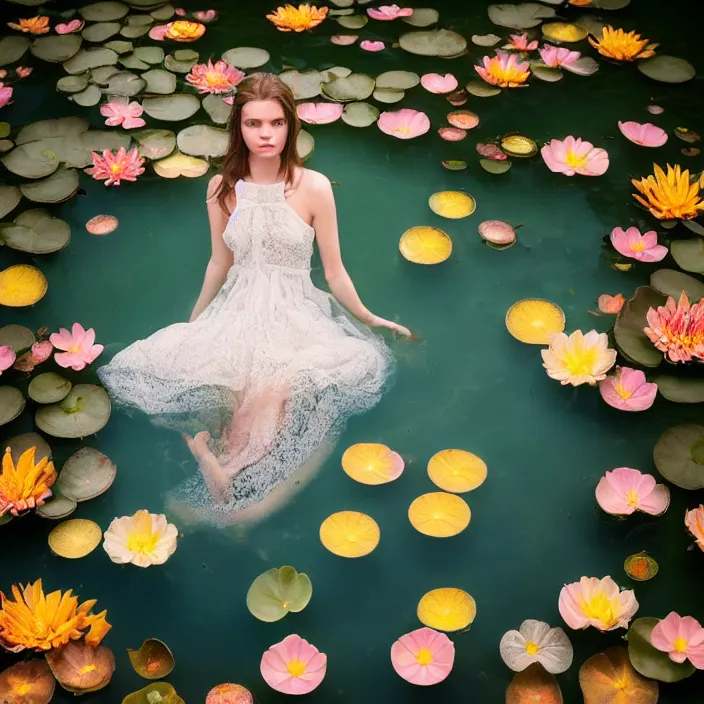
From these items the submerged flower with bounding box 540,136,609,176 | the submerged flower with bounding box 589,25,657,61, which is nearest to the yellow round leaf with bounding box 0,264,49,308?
the submerged flower with bounding box 540,136,609,176

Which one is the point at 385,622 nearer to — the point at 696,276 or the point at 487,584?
the point at 487,584

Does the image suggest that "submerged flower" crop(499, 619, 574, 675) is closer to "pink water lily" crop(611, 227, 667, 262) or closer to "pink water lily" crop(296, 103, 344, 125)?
"pink water lily" crop(611, 227, 667, 262)

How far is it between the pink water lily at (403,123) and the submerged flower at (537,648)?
1.53 m

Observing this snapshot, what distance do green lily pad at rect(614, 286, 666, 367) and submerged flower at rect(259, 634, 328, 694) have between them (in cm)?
103

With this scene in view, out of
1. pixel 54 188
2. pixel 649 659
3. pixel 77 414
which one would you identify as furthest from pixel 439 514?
pixel 54 188

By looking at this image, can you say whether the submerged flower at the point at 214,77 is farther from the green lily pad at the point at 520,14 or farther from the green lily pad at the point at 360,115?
the green lily pad at the point at 520,14

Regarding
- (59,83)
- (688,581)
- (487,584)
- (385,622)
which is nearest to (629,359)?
(688,581)

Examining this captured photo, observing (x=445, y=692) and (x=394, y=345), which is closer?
(x=445, y=692)

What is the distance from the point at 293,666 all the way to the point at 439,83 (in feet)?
6.30

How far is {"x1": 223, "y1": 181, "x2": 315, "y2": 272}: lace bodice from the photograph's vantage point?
195 cm

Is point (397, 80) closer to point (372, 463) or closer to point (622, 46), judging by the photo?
point (622, 46)

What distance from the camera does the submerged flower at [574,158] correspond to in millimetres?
2496

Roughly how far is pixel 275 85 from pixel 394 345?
0.68 m

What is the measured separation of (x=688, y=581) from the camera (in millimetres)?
1771
